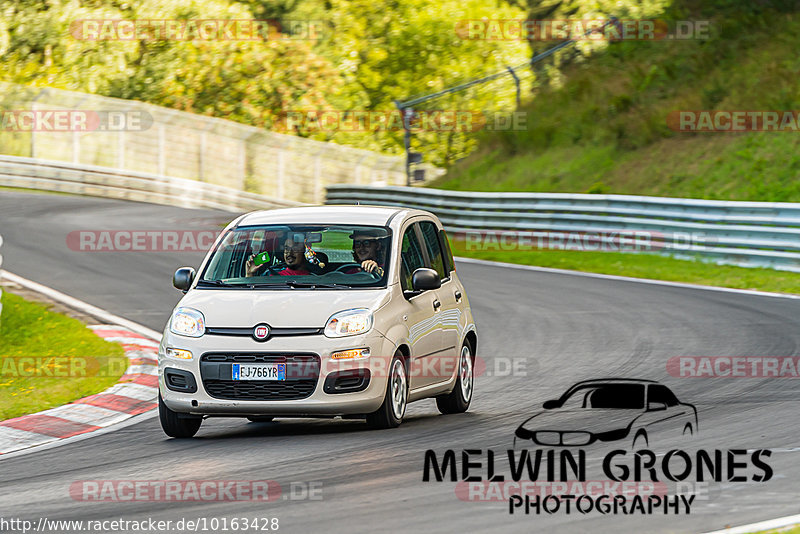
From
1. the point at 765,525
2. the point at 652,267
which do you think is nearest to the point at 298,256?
the point at 765,525

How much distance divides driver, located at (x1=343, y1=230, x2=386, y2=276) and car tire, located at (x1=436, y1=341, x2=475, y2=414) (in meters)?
1.31

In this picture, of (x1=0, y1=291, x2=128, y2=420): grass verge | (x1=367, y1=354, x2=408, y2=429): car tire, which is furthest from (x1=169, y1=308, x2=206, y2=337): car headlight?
(x1=0, y1=291, x2=128, y2=420): grass verge

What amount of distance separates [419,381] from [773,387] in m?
3.20

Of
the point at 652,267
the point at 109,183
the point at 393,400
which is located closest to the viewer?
the point at 393,400

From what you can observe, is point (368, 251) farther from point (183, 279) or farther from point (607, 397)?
point (607, 397)

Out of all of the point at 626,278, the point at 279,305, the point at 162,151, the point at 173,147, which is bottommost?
the point at 626,278

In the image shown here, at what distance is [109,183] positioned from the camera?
126ft

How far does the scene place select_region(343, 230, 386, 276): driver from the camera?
9.70 m

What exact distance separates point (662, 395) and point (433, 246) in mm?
2269

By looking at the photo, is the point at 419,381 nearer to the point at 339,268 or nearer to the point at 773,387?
the point at 339,268

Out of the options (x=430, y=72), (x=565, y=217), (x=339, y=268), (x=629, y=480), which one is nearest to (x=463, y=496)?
(x=629, y=480)

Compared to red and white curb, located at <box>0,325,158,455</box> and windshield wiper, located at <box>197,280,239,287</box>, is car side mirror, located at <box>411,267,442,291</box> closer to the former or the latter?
windshield wiper, located at <box>197,280,239,287</box>

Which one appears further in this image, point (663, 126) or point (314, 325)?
point (663, 126)

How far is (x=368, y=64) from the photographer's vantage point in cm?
5534
